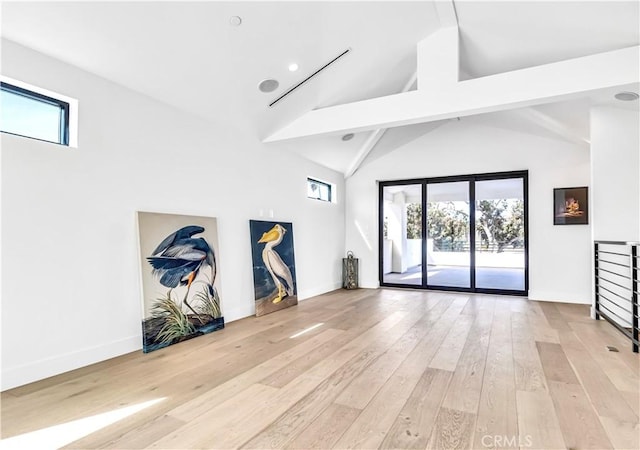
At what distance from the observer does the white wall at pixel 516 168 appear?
580 centimetres

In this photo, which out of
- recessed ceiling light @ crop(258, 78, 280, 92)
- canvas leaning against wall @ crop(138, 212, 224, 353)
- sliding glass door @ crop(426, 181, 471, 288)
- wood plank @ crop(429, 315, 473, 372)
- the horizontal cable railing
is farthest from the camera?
sliding glass door @ crop(426, 181, 471, 288)

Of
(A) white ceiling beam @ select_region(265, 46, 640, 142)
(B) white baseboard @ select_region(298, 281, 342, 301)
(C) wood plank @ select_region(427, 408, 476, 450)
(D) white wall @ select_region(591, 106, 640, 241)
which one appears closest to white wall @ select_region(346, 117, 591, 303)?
(B) white baseboard @ select_region(298, 281, 342, 301)

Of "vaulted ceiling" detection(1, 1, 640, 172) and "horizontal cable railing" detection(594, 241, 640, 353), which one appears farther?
"horizontal cable railing" detection(594, 241, 640, 353)

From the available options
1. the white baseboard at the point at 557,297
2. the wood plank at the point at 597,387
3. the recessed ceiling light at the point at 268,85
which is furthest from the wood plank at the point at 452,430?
the white baseboard at the point at 557,297

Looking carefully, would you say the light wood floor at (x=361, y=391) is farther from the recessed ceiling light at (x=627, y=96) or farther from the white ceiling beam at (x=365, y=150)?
the white ceiling beam at (x=365, y=150)

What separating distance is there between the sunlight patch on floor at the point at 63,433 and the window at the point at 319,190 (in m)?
4.76

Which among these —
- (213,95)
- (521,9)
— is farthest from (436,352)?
(213,95)

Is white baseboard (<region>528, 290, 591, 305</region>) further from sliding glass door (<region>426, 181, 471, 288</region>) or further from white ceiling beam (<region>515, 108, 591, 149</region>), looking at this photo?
white ceiling beam (<region>515, 108, 591, 149</region>)

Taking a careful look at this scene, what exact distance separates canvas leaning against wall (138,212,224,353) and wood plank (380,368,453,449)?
2.41 metres

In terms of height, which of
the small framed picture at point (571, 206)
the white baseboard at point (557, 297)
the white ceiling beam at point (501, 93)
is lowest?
the white baseboard at point (557, 297)

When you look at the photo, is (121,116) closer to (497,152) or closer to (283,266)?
(283,266)

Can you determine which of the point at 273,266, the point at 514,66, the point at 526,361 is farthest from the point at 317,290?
the point at 514,66

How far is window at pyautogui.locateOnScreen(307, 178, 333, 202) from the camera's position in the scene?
6580 mm

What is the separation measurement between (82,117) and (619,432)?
435 centimetres
